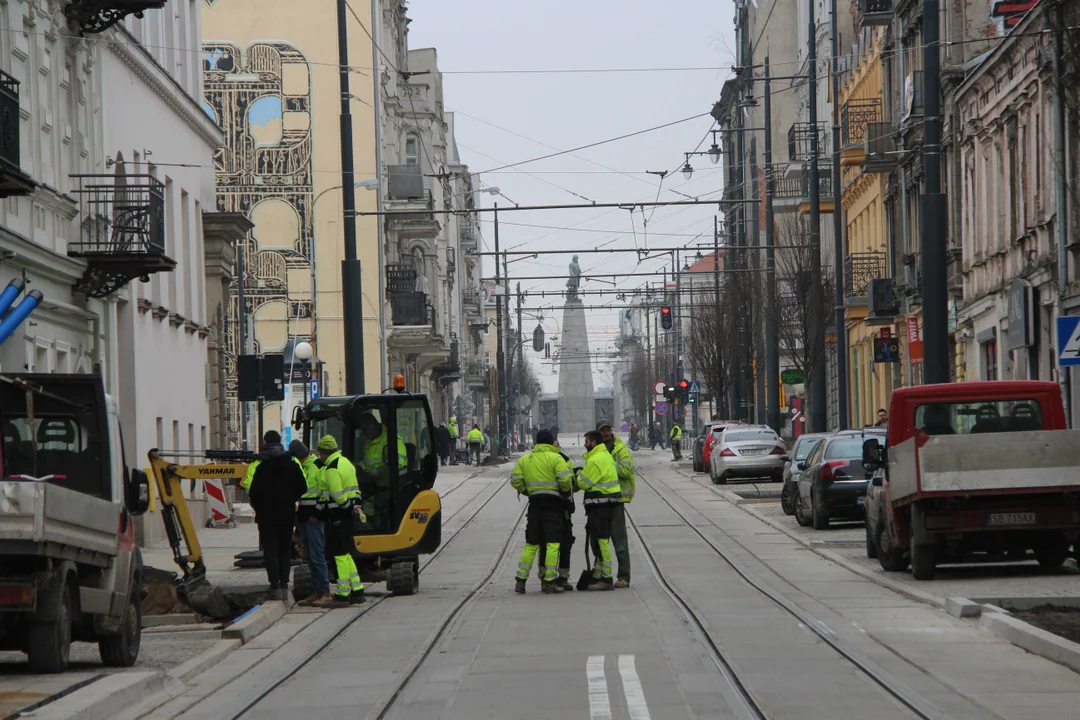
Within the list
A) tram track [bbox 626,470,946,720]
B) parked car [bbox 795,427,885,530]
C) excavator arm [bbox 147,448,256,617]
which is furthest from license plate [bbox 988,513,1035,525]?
parked car [bbox 795,427,885,530]

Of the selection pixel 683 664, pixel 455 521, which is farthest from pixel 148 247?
pixel 683 664

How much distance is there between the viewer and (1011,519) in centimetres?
1877

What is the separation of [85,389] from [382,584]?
309 inches

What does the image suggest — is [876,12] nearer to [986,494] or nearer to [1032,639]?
[986,494]

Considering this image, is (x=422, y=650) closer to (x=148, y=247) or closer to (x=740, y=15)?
(x=148, y=247)

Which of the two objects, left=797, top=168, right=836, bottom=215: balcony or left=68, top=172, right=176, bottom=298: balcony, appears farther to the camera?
left=797, top=168, right=836, bottom=215: balcony

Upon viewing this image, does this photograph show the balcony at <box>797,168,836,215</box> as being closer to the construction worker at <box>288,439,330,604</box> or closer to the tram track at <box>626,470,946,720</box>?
the tram track at <box>626,470,946,720</box>

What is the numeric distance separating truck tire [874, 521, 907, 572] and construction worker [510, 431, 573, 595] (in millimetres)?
3746

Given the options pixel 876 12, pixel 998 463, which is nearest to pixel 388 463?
pixel 998 463

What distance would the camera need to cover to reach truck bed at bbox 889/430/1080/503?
1864cm

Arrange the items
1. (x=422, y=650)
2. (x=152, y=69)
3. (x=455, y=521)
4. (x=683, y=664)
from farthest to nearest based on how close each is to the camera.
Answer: (x=455, y=521)
(x=152, y=69)
(x=422, y=650)
(x=683, y=664)

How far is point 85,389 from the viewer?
14617mm

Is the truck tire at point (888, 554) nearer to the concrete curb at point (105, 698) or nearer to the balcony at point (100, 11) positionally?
the concrete curb at point (105, 698)

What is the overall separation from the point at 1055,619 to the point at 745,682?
425cm
